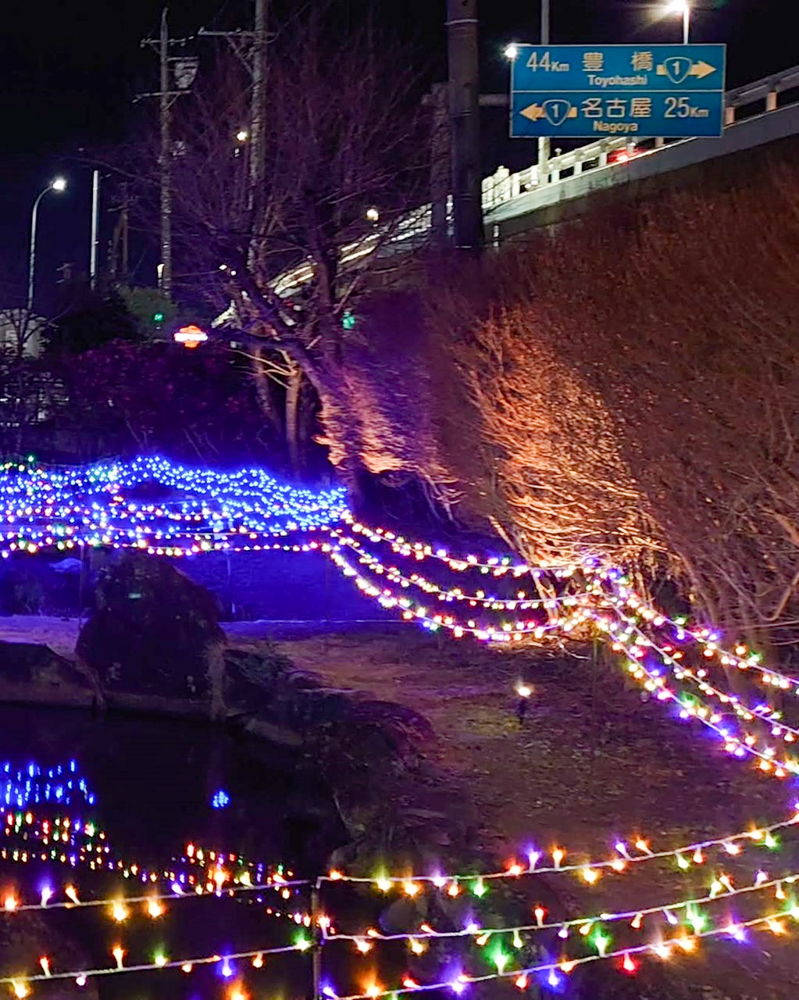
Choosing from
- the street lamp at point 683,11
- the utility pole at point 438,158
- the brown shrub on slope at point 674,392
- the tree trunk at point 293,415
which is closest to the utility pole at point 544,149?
the street lamp at point 683,11

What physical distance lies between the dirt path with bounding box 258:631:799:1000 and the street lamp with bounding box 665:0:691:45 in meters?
16.8

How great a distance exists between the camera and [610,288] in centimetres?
676

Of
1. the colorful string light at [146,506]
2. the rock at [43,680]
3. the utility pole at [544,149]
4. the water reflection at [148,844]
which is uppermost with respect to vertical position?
the utility pole at [544,149]

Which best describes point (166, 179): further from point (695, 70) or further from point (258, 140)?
point (695, 70)

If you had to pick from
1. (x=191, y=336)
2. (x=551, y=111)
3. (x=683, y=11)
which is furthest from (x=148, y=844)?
→ (x=683, y=11)

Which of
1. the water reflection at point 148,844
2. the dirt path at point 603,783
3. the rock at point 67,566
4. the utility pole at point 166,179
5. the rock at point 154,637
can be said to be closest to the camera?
the dirt path at point 603,783

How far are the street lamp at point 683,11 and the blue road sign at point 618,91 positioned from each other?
44.7 ft

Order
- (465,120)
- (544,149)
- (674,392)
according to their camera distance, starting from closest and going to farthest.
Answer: (674,392) < (465,120) < (544,149)

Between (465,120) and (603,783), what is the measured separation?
217 inches

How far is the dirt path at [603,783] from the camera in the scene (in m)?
4.57

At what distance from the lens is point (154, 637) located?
9.98 metres

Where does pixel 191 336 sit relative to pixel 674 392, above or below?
above

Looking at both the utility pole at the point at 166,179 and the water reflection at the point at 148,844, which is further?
the utility pole at the point at 166,179

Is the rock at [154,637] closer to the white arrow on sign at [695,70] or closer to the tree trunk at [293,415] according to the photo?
the white arrow on sign at [695,70]
